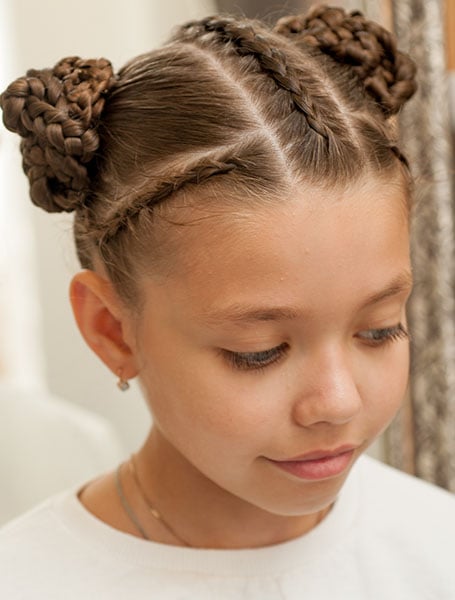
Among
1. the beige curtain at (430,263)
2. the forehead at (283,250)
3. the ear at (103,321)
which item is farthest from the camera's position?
the beige curtain at (430,263)

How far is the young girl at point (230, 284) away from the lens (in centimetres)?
81

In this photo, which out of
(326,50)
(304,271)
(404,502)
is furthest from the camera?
(404,502)

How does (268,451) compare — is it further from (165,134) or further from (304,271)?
(165,134)

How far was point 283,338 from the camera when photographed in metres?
0.82

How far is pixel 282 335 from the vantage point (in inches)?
32.3

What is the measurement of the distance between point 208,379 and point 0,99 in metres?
0.34

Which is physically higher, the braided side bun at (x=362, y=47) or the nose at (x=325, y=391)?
the braided side bun at (x=362, y=47)

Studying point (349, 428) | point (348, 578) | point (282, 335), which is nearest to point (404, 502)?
point (348, 578)

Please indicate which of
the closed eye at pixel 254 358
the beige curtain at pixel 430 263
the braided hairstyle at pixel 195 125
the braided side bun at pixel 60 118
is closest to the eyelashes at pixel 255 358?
the closed eye at pixel 254 358

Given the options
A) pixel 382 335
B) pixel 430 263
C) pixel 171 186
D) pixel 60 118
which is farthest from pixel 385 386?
pixel 430 263

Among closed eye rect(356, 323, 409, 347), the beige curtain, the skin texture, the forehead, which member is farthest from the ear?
the beige curtain

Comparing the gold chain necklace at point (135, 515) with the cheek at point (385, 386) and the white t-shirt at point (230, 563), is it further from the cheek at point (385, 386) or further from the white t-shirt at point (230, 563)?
the cheek at point (385, 386)

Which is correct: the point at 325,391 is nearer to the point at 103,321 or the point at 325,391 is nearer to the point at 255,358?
the point at 255,358

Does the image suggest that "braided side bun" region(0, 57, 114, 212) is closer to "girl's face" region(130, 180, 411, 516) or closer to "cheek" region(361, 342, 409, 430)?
"girl's face" region(130, 180, 411, 516)
